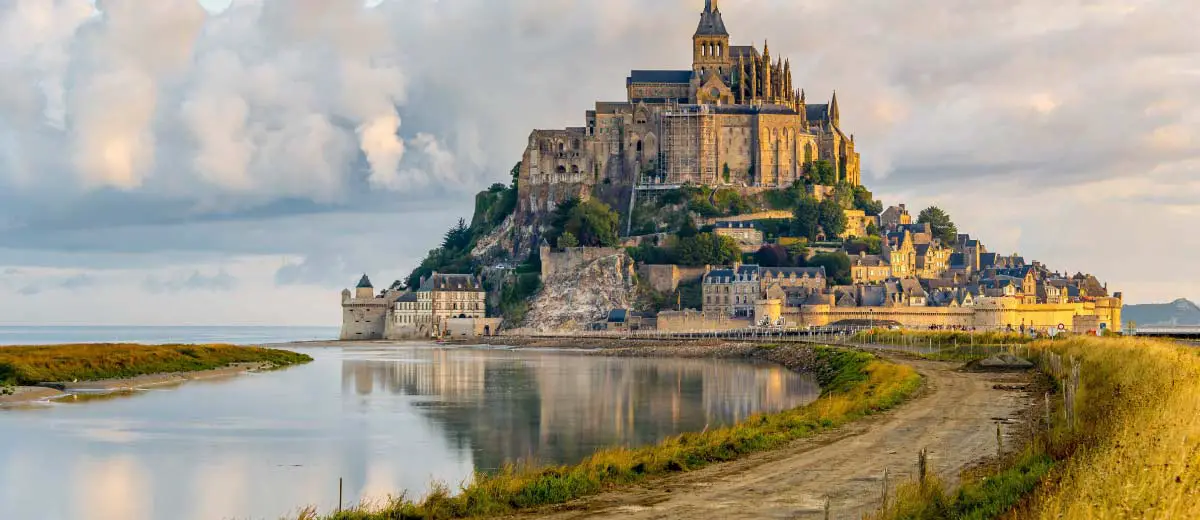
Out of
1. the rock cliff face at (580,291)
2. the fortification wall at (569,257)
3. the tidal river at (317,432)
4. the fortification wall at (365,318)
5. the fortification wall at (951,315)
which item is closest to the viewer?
the tidal river at (317,432)

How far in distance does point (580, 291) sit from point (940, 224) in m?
43.9

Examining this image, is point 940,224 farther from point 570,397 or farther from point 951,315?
point 570,397

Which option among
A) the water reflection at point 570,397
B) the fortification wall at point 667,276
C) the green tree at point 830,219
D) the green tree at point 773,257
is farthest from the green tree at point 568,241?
the water reflection at point 570,397

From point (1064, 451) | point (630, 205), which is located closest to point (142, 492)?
point (1064, 451)

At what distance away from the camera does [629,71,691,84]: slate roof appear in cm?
12506

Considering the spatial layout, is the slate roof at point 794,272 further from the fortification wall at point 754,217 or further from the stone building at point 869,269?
the fortification wall at point 754,217

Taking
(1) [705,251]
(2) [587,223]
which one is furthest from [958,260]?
(2) [587,223]

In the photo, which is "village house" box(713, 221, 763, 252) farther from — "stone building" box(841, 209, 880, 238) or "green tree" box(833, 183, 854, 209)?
"green tree" box(833, 183, 854, 209)

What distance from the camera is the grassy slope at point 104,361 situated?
1839 inches

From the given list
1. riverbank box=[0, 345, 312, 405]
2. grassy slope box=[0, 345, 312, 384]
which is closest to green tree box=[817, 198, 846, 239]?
grassy slope box=[0, 345, 312, 384]

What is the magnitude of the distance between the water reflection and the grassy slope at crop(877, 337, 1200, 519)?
38.7ft

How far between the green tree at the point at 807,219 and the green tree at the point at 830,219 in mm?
294

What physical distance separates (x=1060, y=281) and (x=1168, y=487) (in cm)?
11123

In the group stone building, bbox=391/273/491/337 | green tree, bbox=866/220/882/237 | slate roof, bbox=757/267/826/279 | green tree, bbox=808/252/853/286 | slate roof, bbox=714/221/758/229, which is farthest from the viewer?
green tree, bbox=866/220/882/237
